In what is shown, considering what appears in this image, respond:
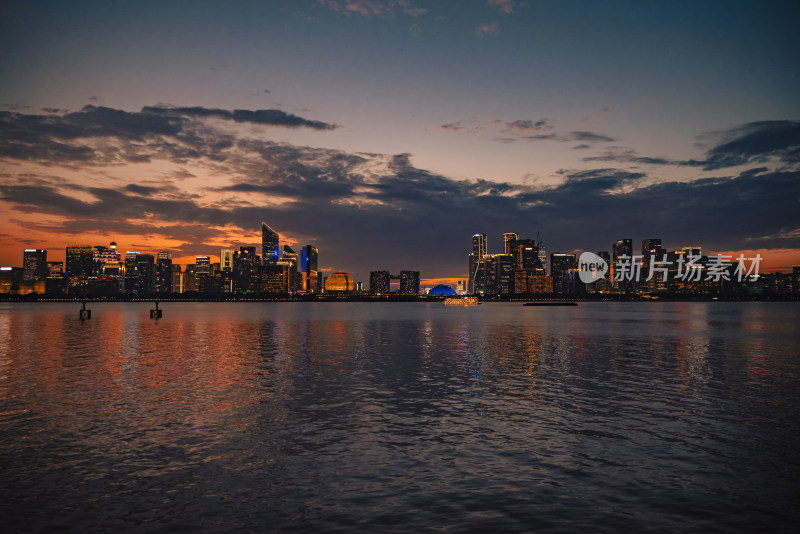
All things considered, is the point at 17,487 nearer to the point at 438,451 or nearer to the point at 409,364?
the point at 438,451

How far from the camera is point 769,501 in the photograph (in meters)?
16.2

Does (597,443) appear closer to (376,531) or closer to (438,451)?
(438,451)

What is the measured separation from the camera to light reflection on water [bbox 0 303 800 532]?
15.3 metres

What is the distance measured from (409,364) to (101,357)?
33.1m

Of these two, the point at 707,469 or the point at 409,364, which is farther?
the point at 409,364

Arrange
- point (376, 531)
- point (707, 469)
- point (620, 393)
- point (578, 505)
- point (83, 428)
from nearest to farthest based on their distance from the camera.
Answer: point (376, 531) → point (578, 505) → point (707, 469) → point (83, 428) → point (620, 393)

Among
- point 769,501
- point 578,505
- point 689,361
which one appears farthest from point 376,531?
point 689,361

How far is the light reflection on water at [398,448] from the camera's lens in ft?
50.1

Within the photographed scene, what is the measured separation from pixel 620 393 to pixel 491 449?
17.5 metres

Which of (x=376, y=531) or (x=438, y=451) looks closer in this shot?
(x=376, y=531)

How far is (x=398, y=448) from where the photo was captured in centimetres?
2208

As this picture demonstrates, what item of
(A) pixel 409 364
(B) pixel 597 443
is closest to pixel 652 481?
(B) pixel 597 443

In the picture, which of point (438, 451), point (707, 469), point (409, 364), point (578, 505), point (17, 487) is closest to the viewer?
point (578, 505)

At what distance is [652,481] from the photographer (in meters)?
18.0
